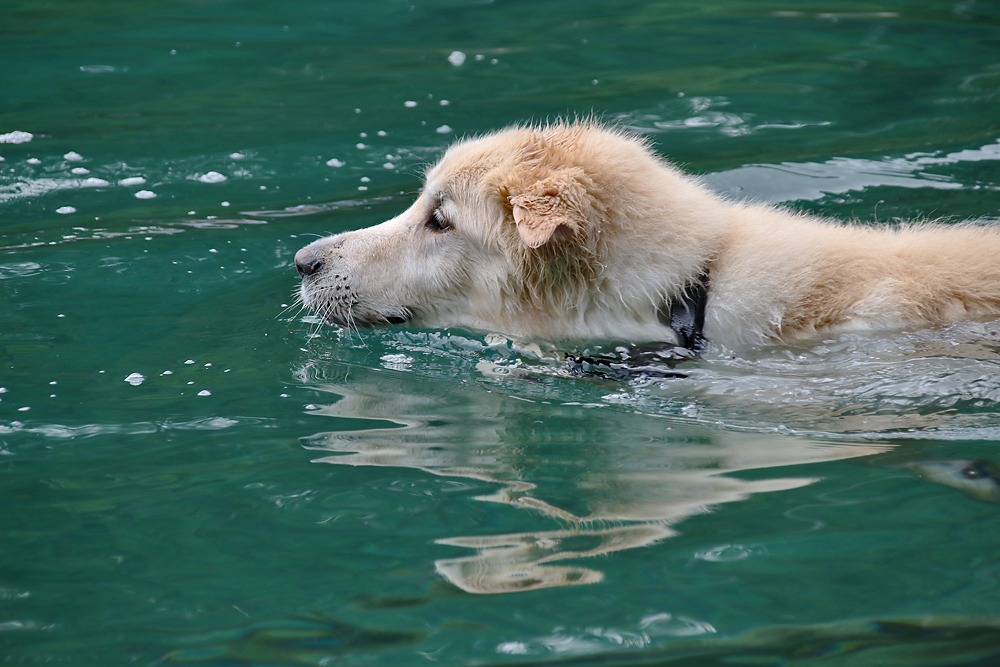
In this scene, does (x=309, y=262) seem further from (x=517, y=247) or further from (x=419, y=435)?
(x=419, y=435)

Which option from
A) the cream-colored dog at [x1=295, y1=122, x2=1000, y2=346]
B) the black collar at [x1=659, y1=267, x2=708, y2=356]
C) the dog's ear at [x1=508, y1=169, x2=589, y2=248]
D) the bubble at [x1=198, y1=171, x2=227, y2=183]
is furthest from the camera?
the bubble at [x1=198, y1=171, x2=227, y2=183]

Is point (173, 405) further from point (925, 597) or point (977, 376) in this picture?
point (977, 376)

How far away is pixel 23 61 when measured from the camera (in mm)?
9234

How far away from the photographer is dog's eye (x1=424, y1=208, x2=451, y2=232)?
504cm

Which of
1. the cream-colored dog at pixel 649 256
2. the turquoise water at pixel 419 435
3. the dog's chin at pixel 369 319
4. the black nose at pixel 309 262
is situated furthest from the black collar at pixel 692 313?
the black nose at pixel 309 262

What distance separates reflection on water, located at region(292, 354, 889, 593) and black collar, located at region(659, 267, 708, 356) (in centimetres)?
55

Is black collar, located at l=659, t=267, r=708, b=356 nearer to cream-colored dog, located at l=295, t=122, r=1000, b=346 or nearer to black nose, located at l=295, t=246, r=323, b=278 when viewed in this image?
cream-colored dog, located at l=295, t=122, r=1000, b=346

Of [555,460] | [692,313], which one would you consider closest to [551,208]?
[692,313]

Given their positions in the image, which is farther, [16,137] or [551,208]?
[16,137]

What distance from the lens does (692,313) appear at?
455 cm

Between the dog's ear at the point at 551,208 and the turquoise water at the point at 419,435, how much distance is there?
0.83 metres

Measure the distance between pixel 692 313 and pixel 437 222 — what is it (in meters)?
1.51

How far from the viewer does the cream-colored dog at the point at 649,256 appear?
4402 millimetres

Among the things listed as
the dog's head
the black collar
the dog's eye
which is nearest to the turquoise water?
the black collar
